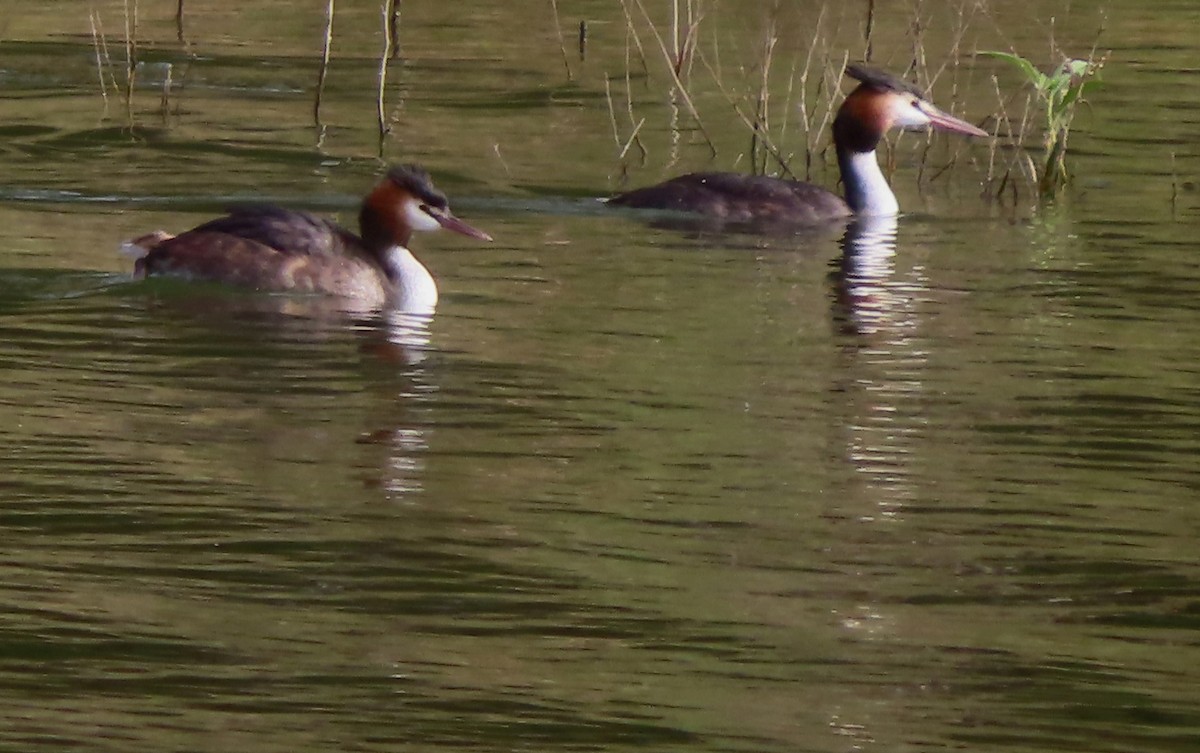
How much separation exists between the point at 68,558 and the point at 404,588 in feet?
2.81

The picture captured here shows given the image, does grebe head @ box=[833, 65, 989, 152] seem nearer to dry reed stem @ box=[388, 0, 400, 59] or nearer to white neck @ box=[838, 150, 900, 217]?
white neck @ box=[838, 150, 900, 217]

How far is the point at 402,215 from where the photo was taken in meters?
10.9

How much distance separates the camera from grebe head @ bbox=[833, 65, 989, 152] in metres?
14.0

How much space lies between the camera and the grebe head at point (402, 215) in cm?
1082

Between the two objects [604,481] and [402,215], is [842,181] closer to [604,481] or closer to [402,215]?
[402,215]

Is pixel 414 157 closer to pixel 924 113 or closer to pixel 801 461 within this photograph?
pixel 924 113

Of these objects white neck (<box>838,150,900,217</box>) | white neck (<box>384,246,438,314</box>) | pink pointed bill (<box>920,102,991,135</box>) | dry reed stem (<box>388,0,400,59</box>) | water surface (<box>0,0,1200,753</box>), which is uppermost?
dry reed stem (<box>388,0,400,59</box>)

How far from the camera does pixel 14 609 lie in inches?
225

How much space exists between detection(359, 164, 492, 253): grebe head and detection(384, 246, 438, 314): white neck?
0.38 feet

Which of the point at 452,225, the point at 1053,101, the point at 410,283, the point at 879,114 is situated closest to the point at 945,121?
the point at 879,114

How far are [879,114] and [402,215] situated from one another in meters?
4.09

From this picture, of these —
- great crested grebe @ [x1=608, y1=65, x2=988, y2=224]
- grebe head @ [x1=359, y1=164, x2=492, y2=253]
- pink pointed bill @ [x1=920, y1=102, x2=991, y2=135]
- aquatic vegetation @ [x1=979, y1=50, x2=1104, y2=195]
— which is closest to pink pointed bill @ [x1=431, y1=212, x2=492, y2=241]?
grebe head @ [x1=359, y1=164, x2=492, y2=253]

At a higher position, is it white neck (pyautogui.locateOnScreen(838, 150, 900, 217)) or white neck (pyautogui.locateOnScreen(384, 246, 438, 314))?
white neck (pyautogui.locateOnScreen(838, 150, 900, 217))

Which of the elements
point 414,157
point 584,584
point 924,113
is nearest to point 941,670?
point 584,584
